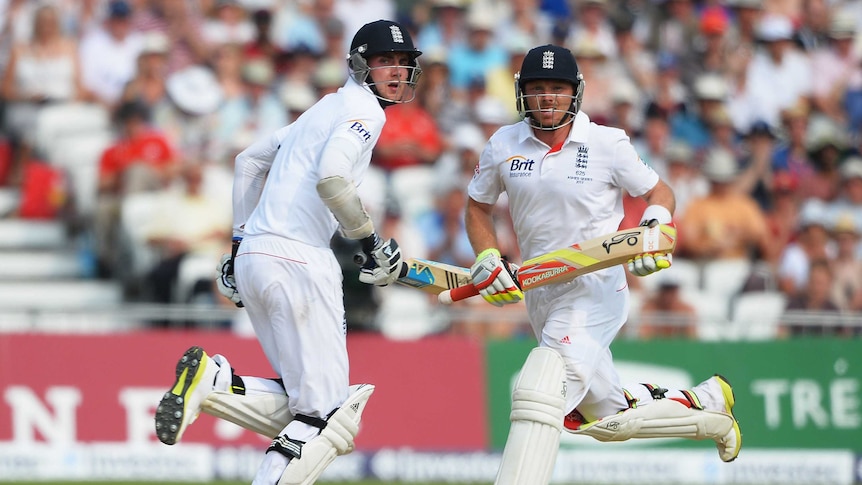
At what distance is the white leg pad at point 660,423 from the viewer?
24.1 feet

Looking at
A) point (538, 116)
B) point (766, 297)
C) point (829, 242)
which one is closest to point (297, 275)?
point (538, 116)

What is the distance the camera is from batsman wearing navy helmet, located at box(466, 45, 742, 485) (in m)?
6.98

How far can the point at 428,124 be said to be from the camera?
512 inches

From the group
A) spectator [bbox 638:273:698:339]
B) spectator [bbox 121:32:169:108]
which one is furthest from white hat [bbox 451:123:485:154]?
spectator [bbox 121:32:169:108]

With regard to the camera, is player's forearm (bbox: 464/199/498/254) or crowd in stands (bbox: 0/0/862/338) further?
crowd in stands (bbox: 0/0/862/338)

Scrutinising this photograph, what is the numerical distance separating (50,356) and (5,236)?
2185 millimetres

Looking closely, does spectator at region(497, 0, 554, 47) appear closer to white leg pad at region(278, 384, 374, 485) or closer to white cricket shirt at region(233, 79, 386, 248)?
white cricket shirt at region(233, 79, 386, 248)

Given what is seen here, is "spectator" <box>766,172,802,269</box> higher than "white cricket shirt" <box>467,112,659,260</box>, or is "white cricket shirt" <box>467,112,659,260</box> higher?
"white cricket shirt" <box>467,112,659,260</box>

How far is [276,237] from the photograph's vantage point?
687cm

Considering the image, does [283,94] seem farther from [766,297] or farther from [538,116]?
[538,116]

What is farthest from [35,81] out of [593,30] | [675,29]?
[675,29]

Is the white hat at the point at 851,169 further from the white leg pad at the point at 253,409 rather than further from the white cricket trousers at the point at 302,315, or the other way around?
the white leg pad at the point at 253,409

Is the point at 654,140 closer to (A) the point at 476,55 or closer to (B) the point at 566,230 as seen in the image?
(A) the point at 476,55

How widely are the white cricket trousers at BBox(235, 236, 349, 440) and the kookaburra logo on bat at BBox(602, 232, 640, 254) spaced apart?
128 cm
